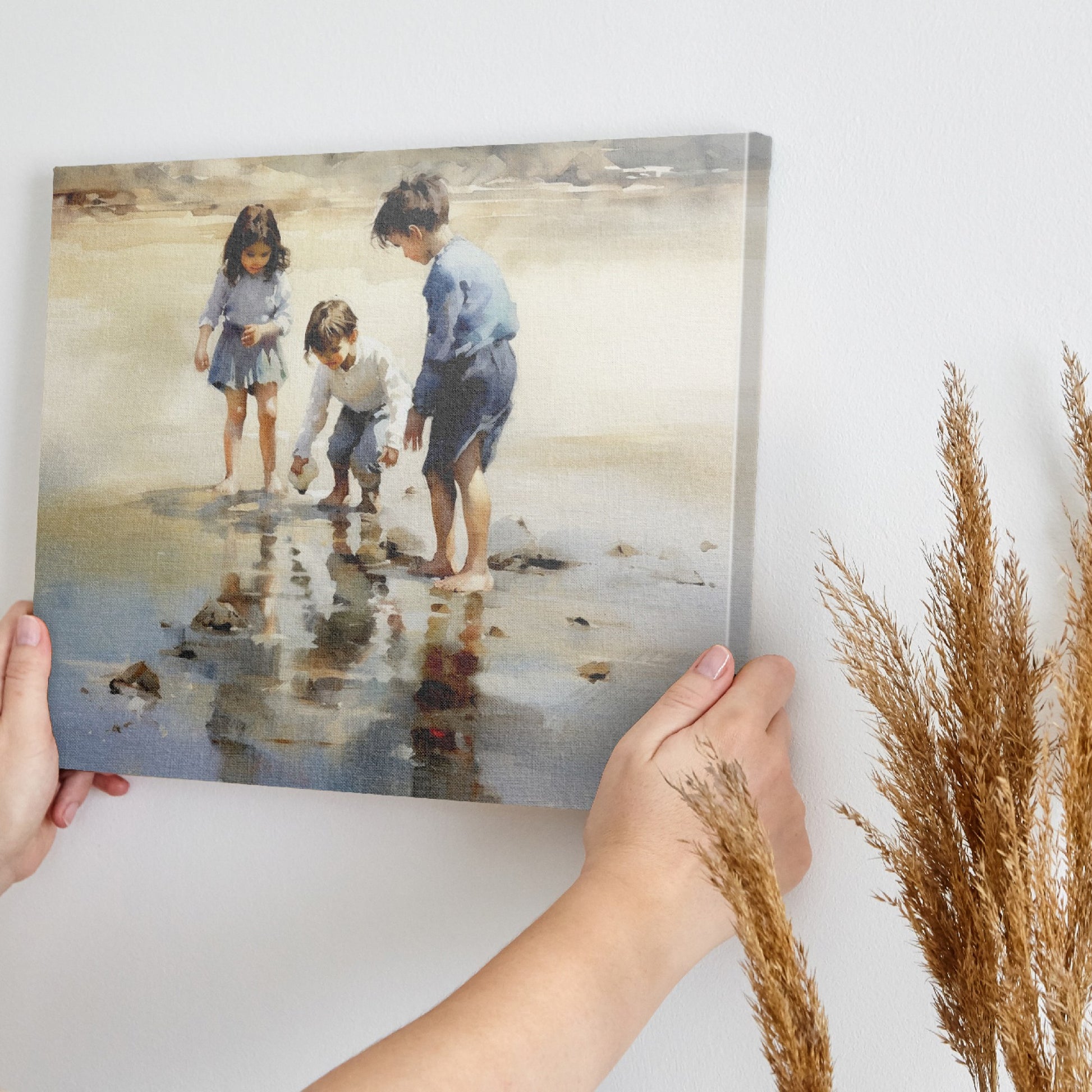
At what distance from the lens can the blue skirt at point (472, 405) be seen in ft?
2.79

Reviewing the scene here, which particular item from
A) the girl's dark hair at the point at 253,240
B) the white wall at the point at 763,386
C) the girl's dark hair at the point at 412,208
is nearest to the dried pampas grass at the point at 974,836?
the white wall at the point at 763,386

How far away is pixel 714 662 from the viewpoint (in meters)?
0.79

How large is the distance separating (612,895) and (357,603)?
36 cm

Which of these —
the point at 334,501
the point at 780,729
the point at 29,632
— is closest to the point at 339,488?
the point at 334,501

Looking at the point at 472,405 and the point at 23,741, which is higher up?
the point at 472,405

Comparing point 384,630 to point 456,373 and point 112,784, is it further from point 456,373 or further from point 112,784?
point 112,784

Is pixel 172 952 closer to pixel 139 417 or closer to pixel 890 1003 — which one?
pixel 139 417

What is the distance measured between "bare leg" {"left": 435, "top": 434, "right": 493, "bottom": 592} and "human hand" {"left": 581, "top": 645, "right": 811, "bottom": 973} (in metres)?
0.20

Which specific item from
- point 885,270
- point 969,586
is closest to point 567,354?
point 885,270

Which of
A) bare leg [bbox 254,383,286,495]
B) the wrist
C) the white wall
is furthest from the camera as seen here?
bare leg [bbox 254,383,286,495]

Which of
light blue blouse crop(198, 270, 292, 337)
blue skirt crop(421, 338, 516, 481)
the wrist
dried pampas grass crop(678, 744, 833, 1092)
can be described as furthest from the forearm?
light blue blouse crop(198, 270, 292, 337)

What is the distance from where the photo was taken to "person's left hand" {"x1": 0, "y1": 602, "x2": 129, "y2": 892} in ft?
3.00

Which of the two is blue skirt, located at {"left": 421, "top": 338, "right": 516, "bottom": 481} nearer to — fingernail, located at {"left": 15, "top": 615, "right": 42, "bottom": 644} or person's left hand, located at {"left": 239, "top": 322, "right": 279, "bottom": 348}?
person's left hand, located at {"left": 239, "top": 322, "right": 279, "bottom": 348}

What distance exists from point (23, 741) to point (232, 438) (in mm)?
366
